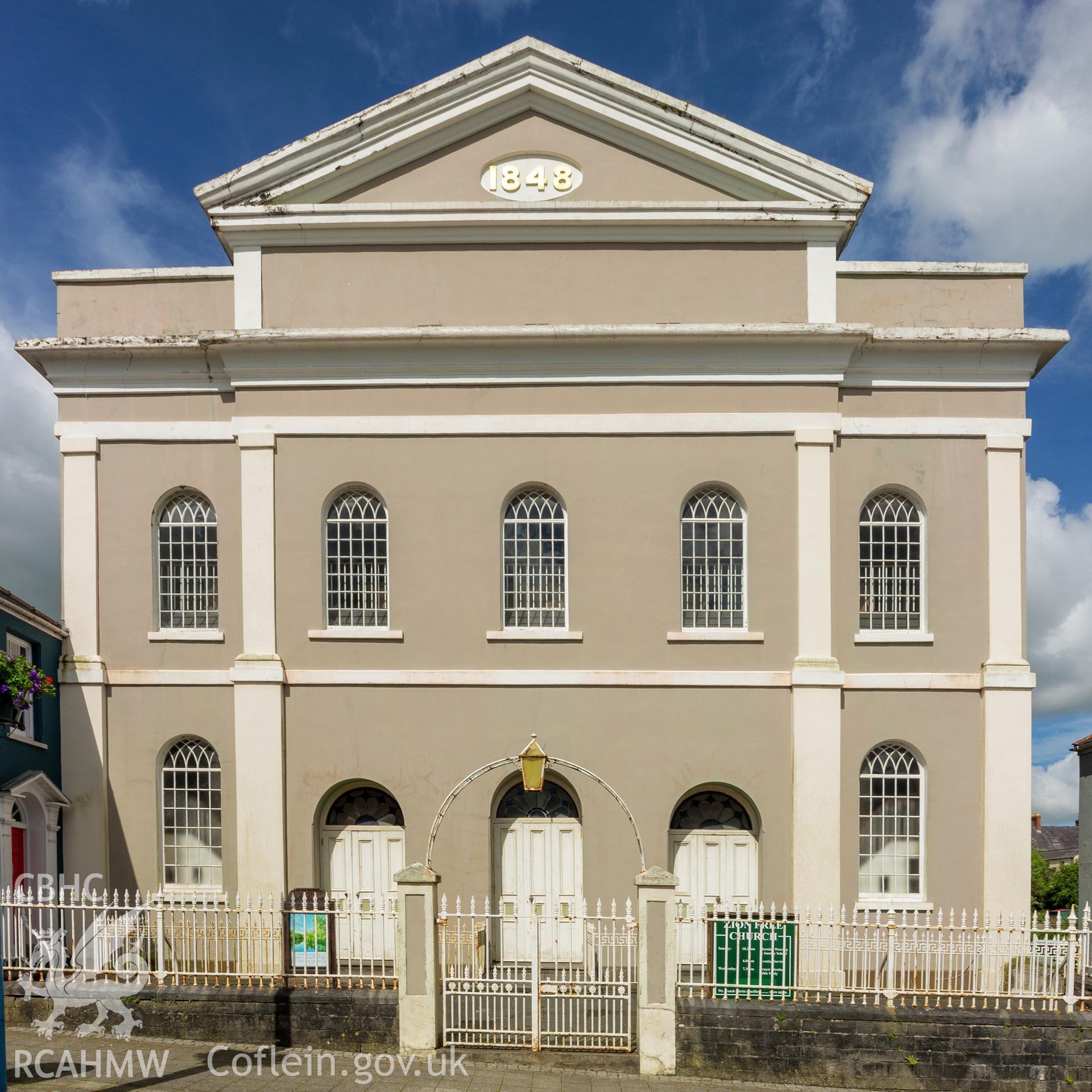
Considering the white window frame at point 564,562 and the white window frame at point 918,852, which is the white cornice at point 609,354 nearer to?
the white window frame at point 564,562

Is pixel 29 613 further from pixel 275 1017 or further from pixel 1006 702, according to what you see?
pixel 1006 702

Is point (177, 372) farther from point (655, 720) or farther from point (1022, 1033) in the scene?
point (1022, 1033)

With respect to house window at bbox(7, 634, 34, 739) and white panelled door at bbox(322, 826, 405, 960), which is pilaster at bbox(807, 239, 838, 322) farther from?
house window at bbox(7, 634, 34, 739)

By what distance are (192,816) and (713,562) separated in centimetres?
859

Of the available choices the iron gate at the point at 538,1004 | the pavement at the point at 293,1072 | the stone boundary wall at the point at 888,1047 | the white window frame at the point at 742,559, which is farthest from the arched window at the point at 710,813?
the pavement at the point at 293,1072

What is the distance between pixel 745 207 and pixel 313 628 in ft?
29.0

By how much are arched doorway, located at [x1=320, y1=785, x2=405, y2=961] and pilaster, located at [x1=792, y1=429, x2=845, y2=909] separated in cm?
574

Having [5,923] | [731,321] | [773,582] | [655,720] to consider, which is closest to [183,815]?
[5,923]

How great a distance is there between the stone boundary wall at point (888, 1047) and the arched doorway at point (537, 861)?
344 centimetres

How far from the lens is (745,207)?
14.6 meters

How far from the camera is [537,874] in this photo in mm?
14375

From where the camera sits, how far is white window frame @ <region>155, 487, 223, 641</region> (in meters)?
14.8

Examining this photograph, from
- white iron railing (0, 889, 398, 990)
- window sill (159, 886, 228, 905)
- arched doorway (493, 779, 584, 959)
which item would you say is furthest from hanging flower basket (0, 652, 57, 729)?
arched doorway (493, 779, 584, 959)

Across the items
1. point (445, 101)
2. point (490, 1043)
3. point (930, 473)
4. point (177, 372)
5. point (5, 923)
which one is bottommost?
point (490, 1043)
